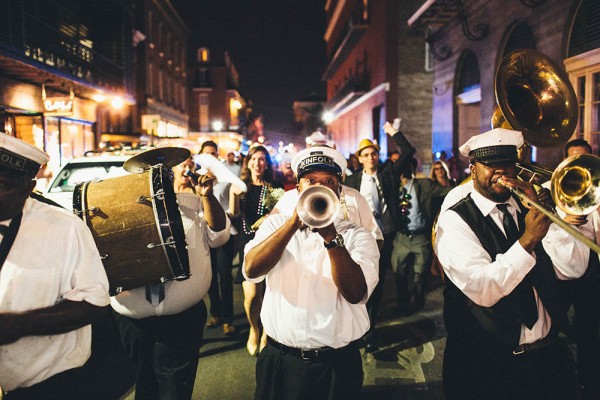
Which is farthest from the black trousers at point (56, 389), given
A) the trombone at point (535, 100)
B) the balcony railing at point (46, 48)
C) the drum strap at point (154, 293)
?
the balcony railing at point (46, 48)

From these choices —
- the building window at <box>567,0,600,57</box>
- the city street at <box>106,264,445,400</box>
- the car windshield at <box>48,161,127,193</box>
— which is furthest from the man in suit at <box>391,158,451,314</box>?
the car windshield at <box>48,161,127,193</box>

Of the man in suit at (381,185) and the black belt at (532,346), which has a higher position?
the man in suit at (381,185)

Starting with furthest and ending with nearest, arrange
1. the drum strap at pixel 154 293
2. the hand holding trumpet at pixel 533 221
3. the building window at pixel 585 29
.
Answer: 1. the building window at pixel 585 29
2. the drum strap at pixel 154 293
3. the hand holding trumpet at pixel 533 221

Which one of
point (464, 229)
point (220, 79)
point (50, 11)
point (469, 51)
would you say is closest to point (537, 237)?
point (464, 229)

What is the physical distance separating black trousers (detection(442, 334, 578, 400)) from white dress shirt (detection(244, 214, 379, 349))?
2.38 feet

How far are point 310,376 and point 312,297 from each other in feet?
1.36

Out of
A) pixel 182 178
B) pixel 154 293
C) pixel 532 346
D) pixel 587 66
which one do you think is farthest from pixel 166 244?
pixel 587 66

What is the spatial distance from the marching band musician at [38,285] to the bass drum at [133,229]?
2.22 ft

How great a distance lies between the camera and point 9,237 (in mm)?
2084

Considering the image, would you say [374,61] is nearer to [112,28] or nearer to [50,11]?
[112,28]

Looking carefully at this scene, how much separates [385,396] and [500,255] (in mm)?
2220

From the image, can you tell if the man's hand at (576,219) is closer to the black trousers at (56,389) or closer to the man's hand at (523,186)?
the man's hand at (523,186)

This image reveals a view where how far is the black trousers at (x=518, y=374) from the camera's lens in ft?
8.21

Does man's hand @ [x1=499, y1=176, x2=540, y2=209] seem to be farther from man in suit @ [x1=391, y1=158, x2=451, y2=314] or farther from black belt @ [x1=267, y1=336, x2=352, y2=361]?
man in suit @ [x1=391, y1=158, x2=451, y2=314]
